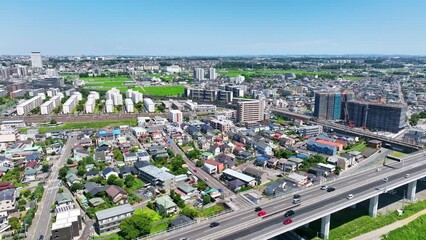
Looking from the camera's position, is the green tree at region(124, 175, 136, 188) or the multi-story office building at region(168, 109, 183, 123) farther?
the multi-story office building at region(168, 109, 183, 123)

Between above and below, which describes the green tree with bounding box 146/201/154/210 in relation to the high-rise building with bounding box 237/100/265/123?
below

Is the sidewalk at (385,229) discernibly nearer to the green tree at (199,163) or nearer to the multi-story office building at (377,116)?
the green tree at (199,163)

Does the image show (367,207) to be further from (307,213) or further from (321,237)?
(307,213)

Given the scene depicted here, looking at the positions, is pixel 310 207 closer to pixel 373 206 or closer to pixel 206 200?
pixel 373 206

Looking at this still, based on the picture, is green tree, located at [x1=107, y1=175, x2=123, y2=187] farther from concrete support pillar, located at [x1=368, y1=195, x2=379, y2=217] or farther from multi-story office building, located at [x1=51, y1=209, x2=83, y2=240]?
concrete support pillar, located at [x1=368, y1=195, x2=379, y2=217]

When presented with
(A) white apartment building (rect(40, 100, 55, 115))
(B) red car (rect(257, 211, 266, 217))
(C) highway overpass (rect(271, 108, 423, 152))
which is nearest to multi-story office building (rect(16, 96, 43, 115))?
(A) white apartment building (rect(40, 100, 55, 115))

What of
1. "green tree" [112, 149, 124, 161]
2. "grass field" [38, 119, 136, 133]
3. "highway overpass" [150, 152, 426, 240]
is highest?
"highway overpass" [150, 152, 426, 240]
